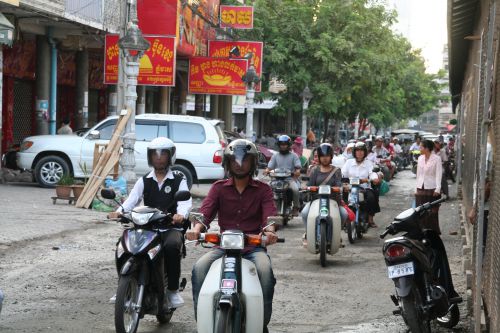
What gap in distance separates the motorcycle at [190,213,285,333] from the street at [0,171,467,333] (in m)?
2.03

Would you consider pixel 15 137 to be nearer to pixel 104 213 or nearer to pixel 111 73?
pixel 111 73

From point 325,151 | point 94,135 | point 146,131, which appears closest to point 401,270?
point 325,151

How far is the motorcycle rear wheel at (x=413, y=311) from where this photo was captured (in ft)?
24.8

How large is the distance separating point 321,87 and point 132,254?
110 ft

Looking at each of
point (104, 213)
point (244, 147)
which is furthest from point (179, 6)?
point (244, 147)

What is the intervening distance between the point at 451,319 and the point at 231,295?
3.12 m

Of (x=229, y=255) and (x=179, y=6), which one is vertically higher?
(x=179, y=6)

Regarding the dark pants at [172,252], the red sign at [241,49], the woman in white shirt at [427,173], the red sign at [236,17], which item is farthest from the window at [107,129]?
the dark pants at [172,252]

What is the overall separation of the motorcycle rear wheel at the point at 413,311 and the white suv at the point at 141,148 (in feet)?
48.5

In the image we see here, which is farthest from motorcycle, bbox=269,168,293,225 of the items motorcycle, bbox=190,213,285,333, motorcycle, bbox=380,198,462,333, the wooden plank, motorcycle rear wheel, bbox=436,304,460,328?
motorcycle, bbox=190,213,285,333

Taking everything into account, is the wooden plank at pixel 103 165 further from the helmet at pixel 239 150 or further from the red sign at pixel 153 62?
the helmet at pixel 239 150

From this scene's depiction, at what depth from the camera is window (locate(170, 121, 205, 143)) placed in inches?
902

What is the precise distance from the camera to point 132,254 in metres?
7.55

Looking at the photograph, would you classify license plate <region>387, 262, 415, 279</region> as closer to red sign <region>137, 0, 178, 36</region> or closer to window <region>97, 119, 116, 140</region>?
window <region>97, 119, 116, 140</region>
